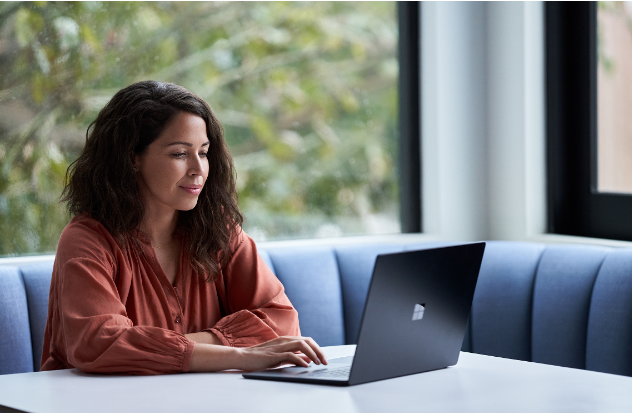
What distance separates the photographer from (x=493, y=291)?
2416 mm

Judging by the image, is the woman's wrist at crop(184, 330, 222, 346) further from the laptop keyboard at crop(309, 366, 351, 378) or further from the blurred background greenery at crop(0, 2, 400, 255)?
the blurred background greenery at crop(0, 2, 400, 255)

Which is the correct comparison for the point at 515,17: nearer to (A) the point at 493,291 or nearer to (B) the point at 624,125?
(B) the point at 624,125

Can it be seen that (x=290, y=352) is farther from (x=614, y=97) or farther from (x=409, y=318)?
(x=614, y=97)

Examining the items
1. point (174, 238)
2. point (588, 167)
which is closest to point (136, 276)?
point (174, 238)

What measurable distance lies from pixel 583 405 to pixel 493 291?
117 centimetres

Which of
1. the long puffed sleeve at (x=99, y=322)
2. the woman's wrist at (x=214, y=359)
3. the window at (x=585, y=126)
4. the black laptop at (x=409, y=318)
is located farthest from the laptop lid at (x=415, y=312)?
the window at (x=585, y=126)

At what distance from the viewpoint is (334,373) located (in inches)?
56.7

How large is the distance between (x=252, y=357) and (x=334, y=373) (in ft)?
0.63

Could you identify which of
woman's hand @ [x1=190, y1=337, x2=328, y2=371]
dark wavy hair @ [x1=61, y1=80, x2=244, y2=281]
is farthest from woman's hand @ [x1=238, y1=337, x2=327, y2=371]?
dark wavy hair @ [x1=61, y1=80, x2=244, y2=281]

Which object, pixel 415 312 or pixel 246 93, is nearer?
pixel 415 312

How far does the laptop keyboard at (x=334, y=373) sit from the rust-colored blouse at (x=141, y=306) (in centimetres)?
27

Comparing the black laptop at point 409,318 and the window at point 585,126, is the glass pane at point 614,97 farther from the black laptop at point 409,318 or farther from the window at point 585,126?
the black laptop at point 409,318

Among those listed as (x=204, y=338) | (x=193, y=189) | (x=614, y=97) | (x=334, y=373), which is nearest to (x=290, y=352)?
(x=334, y=373)

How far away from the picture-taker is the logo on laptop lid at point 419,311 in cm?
140
